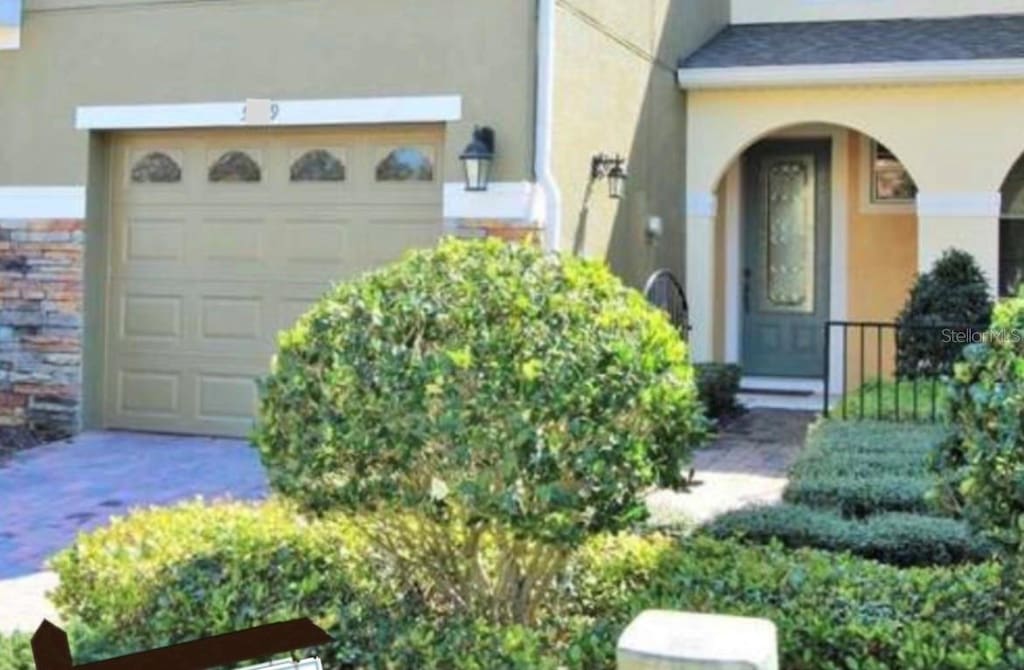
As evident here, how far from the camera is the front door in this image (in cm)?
1227

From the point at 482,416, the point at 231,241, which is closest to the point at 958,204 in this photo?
the point at 231,241

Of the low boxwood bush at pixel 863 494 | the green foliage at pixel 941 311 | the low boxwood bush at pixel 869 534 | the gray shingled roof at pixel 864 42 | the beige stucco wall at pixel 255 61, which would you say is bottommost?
the low boxwood bush at pixel 869 534

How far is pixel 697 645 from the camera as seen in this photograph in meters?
2.60

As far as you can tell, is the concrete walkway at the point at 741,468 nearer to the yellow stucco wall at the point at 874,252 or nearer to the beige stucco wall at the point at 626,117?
the beige stucco wall at the point at 626,117

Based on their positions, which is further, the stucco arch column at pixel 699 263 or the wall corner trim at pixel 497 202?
the stucco arch column at pixel 699 263

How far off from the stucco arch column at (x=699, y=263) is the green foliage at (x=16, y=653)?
8564 mm

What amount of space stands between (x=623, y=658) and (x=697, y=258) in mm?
9059

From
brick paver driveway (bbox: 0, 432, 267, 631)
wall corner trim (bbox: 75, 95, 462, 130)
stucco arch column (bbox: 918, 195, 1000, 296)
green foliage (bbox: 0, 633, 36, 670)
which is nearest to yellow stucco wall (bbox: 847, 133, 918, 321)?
stucco arch column (bbox: 918, 195, 1000, 296)

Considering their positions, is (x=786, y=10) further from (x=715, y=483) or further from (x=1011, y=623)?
(x=1011, y=623)

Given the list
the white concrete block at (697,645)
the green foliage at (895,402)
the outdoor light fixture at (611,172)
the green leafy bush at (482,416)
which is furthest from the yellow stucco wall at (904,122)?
the white concrete block at (697,645)

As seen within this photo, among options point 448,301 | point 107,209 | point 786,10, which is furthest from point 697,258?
point 448,301

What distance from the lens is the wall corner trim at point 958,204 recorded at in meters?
10.4

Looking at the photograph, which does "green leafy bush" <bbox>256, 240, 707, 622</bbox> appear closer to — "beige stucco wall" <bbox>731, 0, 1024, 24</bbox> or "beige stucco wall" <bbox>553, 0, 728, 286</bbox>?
"beige stucco wall" <bbox>553, 0, 728, 286</bbox>

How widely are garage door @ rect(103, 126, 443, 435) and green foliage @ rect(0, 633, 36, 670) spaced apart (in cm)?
537
